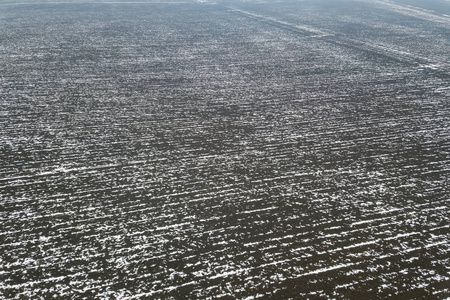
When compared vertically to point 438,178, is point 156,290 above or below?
below

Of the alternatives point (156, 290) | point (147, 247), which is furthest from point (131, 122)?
point (156, 290)

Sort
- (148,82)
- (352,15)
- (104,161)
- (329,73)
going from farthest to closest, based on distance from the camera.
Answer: (352,15) → (329,73) → (148,82) → (104,161)

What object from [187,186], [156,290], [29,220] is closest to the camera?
[156,290]

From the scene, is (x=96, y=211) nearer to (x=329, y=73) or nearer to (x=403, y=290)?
(x=403, y=290)

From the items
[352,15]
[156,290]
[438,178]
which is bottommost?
[156,290]

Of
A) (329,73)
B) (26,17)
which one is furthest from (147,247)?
(26,17)

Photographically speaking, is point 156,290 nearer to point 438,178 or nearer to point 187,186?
point 187,186

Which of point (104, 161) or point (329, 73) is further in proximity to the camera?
point (329, 73)
